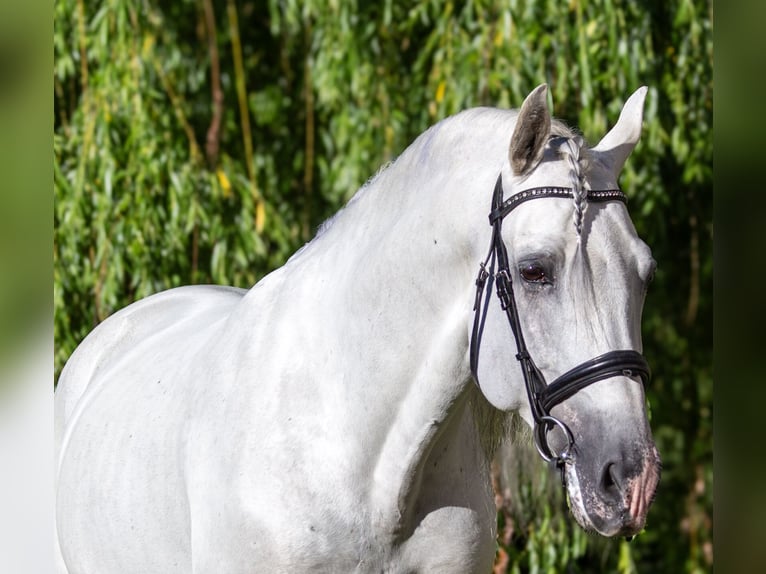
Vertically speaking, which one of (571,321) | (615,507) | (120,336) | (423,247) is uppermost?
(423,247)

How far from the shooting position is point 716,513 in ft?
2.33

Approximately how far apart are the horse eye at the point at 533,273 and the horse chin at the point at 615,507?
290mm

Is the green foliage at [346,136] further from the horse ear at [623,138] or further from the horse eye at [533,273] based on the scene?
the horse eye at [533,273]

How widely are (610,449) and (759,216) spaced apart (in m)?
0.84

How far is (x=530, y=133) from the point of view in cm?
154

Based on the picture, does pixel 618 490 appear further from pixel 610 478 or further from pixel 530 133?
pixel 530 133

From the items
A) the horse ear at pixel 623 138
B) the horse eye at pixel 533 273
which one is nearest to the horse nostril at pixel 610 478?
the horse eye at pixel 533 273

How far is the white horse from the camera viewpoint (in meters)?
1.49

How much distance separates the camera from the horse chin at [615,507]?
1436 millimetres

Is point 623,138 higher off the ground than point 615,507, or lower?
higher

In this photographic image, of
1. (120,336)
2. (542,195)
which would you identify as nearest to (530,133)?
(542,195)

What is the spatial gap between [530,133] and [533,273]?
0.73 ft

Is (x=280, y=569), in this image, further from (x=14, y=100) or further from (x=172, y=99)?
(x=172, y=99)

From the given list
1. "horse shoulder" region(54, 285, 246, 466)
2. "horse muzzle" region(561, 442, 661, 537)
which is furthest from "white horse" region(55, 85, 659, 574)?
"horse shoulder" region(54, 285, 246, 466)
